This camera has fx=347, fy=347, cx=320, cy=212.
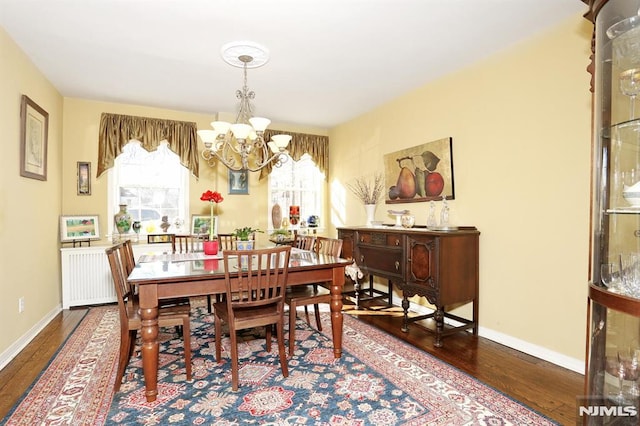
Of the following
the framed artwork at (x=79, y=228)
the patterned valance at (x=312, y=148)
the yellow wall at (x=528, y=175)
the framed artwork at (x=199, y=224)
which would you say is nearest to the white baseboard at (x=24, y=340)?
the framed artwork at (x=79, y=228)

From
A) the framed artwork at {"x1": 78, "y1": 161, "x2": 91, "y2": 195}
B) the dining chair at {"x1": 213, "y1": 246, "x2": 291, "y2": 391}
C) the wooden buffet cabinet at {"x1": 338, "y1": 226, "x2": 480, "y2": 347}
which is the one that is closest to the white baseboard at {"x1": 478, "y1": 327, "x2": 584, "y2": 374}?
the wooden buffet cabinet at {"x1": 338, "y1": 226, "x2": 480, "y2": 347}

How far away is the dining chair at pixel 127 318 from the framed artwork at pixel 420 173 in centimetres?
270

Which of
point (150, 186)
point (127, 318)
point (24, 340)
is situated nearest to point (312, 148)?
point (150, 186)

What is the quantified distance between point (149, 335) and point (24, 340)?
1.78m

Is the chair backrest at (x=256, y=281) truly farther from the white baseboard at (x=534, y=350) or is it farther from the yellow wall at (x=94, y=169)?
the yellow wall at (x=94, y=169)

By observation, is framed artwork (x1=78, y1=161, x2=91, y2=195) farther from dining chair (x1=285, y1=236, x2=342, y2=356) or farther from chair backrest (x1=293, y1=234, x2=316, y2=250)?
dining chair (x1=285, y1=236, x2=342, y2=356)

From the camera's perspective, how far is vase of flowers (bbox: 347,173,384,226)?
4.54 meters

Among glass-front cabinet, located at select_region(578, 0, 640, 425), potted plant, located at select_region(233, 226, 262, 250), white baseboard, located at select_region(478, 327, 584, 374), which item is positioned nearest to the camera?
glass-front cabinet, located at select_region(578, 0, 640, 425)

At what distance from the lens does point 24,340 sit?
3.02 metres

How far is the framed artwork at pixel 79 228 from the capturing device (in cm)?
417

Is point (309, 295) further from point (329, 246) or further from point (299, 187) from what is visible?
point (299, 187)

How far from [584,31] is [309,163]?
3961 mm

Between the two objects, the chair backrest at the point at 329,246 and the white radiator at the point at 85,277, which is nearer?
the chair backrest at the point at 329,246

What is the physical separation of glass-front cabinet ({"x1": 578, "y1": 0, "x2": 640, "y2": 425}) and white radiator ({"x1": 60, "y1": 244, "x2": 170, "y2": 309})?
474cm
